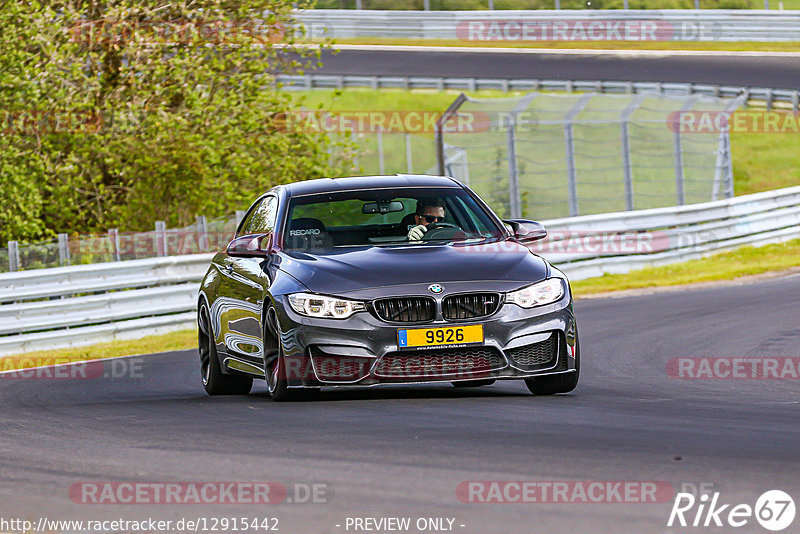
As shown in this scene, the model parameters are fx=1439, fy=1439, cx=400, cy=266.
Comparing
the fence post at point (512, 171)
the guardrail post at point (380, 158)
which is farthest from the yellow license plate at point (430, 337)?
the guardrail post at point (380, 158)

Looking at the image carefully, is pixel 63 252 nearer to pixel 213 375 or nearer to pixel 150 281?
pixel 150 281

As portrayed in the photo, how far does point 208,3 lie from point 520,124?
19.0 ft

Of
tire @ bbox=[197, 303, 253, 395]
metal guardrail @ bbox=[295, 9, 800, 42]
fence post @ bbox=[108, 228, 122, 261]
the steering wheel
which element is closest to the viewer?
the steering wheel

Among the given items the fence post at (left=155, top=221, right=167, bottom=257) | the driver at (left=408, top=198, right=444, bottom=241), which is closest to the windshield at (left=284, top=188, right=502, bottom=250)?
the driver at (left=408, top=198, right=444, bottom=241)

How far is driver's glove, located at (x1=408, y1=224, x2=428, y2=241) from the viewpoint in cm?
1002

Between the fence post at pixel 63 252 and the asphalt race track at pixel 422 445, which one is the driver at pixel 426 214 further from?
the fence post at pixel 63 252

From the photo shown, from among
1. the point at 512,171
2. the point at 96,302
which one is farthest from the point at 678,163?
the point at 96,302

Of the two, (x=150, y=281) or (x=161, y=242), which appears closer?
(x=150, y=281)

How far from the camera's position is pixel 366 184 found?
34.3 ft

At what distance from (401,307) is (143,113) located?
1640 centimetres

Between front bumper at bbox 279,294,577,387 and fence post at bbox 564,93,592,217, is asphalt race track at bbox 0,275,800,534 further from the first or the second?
fence post at bbox 564,93,592,217

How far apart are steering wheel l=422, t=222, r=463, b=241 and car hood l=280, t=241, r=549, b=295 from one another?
0.40 m

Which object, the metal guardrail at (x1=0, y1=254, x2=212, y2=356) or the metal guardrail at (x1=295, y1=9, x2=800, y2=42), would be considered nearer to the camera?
the metal guardrail at (x1=0, y1=254, x2=212, y2=356)

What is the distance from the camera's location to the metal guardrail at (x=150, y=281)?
18.0 metres
